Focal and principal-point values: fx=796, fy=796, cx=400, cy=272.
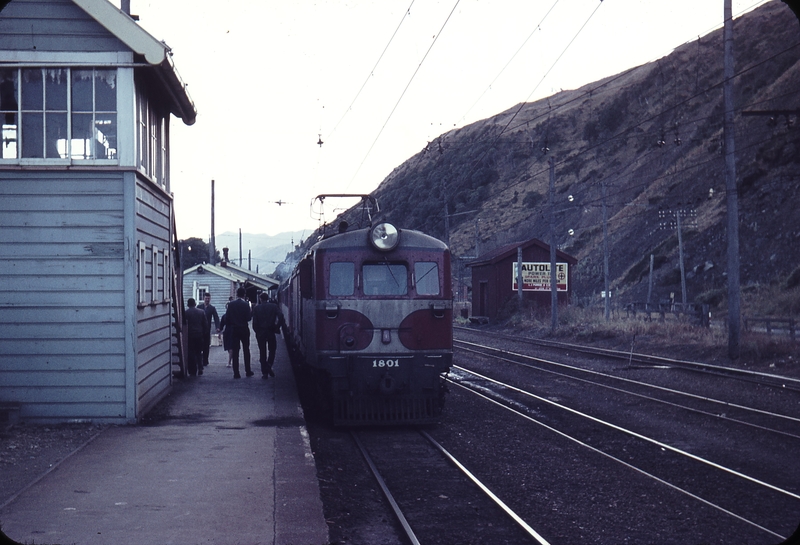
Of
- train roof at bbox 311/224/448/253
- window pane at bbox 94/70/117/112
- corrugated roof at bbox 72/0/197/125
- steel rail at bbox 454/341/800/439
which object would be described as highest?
corrugated roof at bbox 72/0/197/125

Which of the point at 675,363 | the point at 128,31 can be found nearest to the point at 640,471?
the point at 128,31

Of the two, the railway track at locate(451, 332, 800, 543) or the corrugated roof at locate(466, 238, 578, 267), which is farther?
the corrugated roof at locate(466, 238, 578, 267)

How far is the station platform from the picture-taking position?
224 inches

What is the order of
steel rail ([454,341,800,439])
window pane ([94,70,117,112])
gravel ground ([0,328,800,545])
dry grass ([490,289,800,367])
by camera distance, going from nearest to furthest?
gravel ground ([0,328,800,545])
window pane ([94,70,117,112])
steel rail ([454,341,800,439])
dry grass ([490,289,800,367])

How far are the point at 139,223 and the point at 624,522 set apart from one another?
311 inches

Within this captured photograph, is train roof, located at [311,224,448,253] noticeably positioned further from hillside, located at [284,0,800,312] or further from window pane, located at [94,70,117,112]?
hillside, located at [284,0,800,312]

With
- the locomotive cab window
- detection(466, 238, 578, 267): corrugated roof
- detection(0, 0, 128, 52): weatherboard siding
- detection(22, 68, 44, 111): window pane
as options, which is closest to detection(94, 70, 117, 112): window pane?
detection(0, 0, 128, 52): weatherboard siding

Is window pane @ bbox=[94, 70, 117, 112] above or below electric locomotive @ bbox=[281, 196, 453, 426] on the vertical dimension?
above

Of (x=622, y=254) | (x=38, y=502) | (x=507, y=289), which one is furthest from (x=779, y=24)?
(x=38, y=502)

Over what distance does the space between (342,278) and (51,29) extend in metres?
5.16

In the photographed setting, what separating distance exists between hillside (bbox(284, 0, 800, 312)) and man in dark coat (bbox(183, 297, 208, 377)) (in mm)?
12112

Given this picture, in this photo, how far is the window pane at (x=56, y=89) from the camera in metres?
10.7

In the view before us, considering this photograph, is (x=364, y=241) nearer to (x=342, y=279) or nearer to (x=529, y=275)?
(x=342, y=279)

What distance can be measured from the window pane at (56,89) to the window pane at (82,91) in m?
0.13
